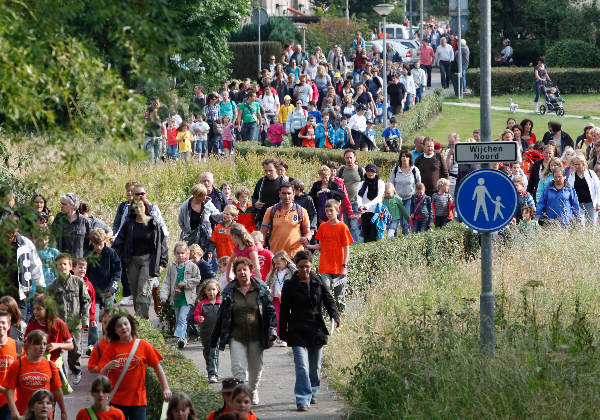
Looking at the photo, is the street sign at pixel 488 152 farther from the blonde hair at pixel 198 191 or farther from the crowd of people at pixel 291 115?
the crowd of people at pixel 291 115

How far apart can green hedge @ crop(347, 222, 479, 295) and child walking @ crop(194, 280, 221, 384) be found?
3.76m

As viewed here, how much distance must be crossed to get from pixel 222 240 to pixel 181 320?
4.47ft

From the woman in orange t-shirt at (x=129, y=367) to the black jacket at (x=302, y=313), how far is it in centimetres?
185

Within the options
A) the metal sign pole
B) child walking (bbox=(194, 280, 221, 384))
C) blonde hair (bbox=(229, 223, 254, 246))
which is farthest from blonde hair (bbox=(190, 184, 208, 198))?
the metal sign pole

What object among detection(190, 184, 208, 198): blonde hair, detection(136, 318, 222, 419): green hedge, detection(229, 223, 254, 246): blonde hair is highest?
detection(190, 184, 208, 198): blonde hair

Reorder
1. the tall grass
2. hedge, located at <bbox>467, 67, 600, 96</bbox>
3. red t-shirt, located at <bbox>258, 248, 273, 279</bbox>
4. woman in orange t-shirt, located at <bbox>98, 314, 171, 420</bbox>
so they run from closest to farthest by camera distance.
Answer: the tall grass → woman in orange t-shirt, located at <bbox>98, 314, 171, 420</bbox> → red t-shirt, located at <bbox>258, 248, 273, 279</bbox> → hedge, located at <bbox>467, 67, 600, 96</bbox>

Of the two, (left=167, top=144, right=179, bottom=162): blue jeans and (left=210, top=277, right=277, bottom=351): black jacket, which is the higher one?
(left=167, top=144, right=179, bottom=162): blue jeans

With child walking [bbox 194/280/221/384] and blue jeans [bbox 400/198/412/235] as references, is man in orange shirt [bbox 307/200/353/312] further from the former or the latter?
blue jeans [bbox 400/198/412/235]

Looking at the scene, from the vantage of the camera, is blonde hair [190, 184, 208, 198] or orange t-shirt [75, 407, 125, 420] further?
blonde hair [190, 184, 208, 198]

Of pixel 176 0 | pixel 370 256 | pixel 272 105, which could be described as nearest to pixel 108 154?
pixel 176 0

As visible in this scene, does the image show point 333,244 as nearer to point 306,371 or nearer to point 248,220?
point 248,220

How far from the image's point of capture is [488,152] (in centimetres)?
1089

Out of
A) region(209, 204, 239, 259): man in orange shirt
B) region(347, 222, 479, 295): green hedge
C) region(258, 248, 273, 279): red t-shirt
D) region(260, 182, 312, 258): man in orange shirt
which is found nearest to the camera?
region(258, 248, 273, 279): red t-shirt

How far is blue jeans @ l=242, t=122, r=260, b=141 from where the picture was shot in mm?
29047
